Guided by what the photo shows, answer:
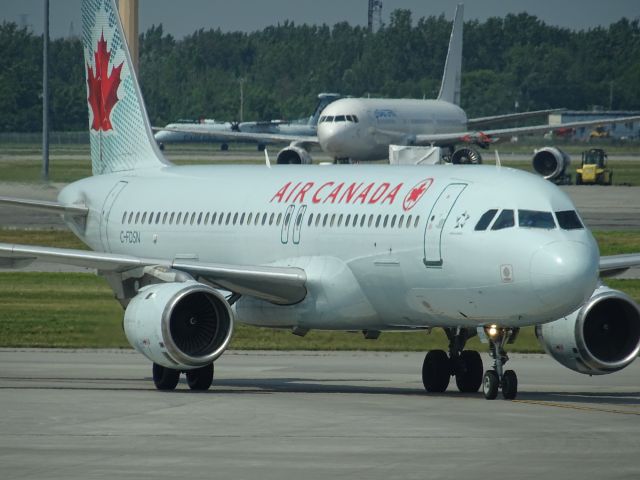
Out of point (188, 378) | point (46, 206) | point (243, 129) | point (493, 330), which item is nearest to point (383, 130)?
point (46, 206)

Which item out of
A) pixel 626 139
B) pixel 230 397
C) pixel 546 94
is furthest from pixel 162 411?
pixel 546 94

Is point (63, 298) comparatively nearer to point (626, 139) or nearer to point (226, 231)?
point (226, 231)

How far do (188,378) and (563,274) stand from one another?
23.1 ft

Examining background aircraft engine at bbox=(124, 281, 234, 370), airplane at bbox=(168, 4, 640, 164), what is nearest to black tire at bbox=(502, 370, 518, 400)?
background aircraft engine at bbox=(124, 281, 234, 370)

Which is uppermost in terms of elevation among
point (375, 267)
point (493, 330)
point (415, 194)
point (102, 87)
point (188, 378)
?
point (102, 87)

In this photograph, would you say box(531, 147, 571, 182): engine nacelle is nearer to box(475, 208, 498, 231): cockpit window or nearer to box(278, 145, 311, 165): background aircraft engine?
box(278, 145, 311, 165): background aircraft engine

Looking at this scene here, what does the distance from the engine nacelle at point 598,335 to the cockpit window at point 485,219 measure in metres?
2.93

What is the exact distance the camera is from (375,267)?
87.9ft

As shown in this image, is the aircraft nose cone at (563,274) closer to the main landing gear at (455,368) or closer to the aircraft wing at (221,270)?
the main landing gear at (455,368)

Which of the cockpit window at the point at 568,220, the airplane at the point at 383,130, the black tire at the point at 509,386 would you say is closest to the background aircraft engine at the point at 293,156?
the airplane at the point at 383,130

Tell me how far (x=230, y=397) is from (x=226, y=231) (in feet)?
18.2

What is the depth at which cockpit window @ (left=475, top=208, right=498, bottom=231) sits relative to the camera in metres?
25.0

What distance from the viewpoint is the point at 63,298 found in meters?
44.5

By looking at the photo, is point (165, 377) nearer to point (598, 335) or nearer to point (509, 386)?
point (509, 386)
